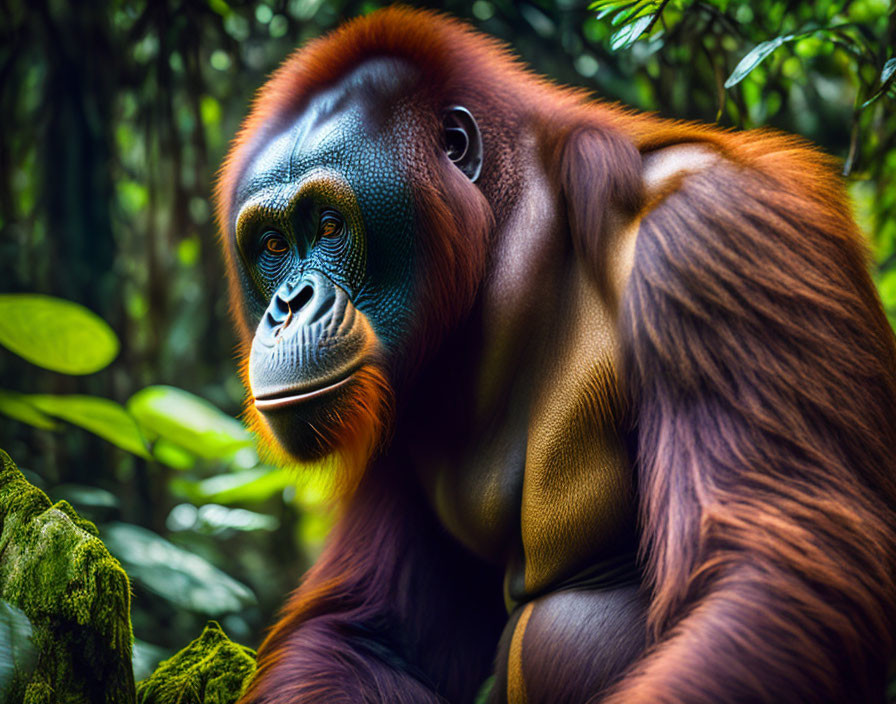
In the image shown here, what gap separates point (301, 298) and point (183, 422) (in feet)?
4.59

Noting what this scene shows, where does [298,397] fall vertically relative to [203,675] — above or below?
above

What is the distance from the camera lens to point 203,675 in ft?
7.55

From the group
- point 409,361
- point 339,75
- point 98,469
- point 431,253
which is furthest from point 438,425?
point 98,469

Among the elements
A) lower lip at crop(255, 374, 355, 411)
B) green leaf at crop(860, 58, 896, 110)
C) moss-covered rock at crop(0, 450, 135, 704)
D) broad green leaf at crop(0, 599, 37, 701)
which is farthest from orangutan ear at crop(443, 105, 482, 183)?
broad green leaf at crop(0, 599, 37, 701)

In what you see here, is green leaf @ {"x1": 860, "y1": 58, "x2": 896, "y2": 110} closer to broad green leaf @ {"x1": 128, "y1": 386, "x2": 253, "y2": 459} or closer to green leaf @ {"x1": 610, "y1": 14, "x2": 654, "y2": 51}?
green leaf @ {"x1": 610, "y1": 14, "x2": 654, "y2": 51}

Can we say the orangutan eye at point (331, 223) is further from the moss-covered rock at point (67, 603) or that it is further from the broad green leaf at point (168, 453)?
the broad green leaf at point (168, 453)

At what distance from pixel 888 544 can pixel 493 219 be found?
A: 1.16 metres

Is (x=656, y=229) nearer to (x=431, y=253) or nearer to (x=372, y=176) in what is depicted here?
(x=431, y=253)

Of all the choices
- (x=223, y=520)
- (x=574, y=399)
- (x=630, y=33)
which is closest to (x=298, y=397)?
(x=574, y=399)

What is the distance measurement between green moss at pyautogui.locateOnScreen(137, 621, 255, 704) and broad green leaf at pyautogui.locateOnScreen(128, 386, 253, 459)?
978 millimetres

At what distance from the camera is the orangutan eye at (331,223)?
2119 millimetres

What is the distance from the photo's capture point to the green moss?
2197mm

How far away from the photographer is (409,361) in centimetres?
213

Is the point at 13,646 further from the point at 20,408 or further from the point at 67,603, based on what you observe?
the point at 20,408
